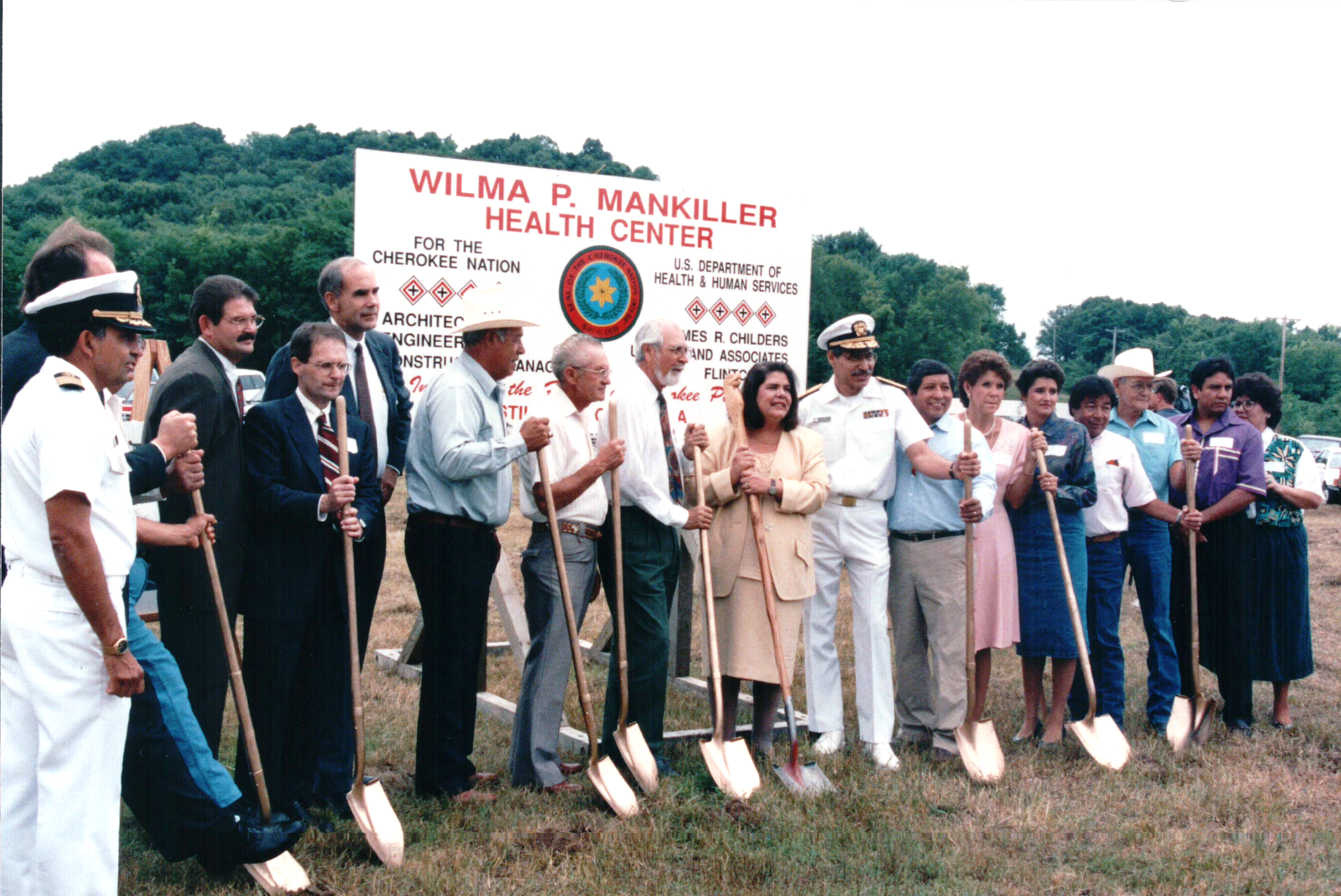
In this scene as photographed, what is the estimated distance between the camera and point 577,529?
4980 millimetres

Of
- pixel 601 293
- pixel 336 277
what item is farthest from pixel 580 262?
pixel 336 277

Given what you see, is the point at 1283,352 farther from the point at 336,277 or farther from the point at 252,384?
the point at 336,277

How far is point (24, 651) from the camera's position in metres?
2.92

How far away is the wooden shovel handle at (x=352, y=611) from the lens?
416 centimetres

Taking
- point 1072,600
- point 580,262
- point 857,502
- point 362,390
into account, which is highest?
point 580,262

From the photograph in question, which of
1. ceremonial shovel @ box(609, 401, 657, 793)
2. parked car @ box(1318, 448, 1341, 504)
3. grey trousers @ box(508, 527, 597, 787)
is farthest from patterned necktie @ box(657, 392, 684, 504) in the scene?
parked car @ box(1318, 448, 1341, 504)

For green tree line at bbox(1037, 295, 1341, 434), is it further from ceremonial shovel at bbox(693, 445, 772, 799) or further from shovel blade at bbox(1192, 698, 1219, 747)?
ceremonial shovel at bbox(693, 445, 772, 799)

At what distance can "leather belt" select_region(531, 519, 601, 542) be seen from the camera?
4961mm

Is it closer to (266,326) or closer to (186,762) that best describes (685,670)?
(186,762)

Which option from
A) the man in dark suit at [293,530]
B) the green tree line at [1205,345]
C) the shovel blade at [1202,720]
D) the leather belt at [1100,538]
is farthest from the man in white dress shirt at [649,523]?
the green tree line at [1205,345]

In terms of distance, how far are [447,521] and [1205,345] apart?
2314 inches

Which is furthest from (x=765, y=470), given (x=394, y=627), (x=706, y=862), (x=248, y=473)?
(x=394, y=627)

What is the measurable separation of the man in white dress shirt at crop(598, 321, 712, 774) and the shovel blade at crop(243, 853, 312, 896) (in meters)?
1.64

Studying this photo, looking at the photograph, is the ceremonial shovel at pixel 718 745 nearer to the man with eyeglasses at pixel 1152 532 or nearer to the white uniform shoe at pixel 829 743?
the white uniform shoe at pixel 829 743
